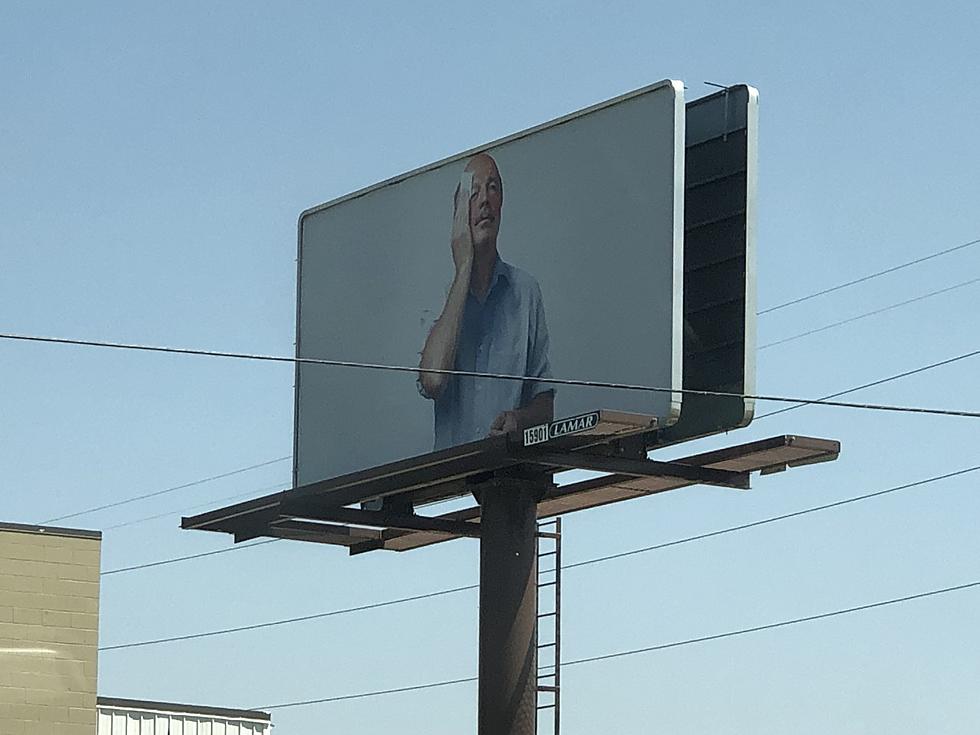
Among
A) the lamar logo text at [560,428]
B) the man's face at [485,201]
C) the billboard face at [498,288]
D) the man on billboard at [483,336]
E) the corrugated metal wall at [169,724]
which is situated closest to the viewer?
the lamar logo text at [560,428]

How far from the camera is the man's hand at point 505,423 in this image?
21.8 m

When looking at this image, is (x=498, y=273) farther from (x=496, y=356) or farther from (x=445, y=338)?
(x=445, y=338)

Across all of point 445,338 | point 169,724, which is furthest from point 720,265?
point 169,724

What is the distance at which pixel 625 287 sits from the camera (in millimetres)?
20734

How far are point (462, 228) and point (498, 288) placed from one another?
94 cm

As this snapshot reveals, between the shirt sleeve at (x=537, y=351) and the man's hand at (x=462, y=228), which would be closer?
the shirt sleeve at (x=537, y=351)

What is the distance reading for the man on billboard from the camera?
2180 centimetres

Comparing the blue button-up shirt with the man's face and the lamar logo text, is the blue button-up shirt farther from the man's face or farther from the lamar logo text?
the lamar logo text

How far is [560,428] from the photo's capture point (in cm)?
2023

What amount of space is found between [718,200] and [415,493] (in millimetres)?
4714

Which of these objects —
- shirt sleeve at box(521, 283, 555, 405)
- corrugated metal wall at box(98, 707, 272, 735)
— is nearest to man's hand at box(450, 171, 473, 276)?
shirt sleeve at box(521, 283, 555, 405)

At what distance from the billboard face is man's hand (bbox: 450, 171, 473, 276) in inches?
0.7

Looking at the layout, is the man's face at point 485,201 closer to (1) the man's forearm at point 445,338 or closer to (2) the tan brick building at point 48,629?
(1) the man's forearm at point 445,338

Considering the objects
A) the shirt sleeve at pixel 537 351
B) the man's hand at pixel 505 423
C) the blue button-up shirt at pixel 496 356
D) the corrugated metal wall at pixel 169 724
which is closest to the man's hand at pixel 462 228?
the blue button-up shirt at pixel 496 356
